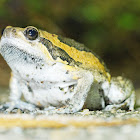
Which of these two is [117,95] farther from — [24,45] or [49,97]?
[24,45]

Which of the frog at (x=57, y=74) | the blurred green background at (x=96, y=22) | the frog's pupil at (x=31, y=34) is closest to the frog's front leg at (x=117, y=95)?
the frog at (x=57, y=74)

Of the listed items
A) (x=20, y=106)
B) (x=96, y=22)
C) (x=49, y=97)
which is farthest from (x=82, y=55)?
(x=96, y=22)

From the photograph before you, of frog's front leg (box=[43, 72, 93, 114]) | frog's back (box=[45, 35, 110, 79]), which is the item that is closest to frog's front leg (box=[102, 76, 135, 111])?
frog's back (box=[45, 35, 110, 79])

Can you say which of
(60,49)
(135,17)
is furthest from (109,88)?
(135,17)

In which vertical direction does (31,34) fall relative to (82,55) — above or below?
above

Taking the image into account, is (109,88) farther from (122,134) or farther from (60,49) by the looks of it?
(122,134)

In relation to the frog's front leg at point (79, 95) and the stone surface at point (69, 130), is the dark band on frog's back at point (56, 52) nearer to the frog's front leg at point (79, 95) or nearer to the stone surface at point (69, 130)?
the frog's front leg at point (79, 95)
